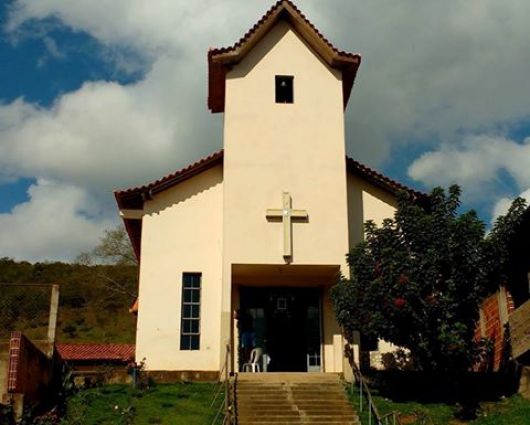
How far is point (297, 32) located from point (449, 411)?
536 inches

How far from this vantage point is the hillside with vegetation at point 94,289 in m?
50.6

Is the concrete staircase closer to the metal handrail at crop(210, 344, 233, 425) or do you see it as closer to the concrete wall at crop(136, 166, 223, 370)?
the metal handrail at crop(210, 344, 233, 425)

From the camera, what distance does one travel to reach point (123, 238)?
165 feet

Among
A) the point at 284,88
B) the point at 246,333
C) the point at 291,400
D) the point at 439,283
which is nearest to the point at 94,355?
the point at 246,333

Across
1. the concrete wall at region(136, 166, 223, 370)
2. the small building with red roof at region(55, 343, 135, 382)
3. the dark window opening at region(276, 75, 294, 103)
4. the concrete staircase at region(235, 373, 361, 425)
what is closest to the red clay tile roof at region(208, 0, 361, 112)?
the dark window opening at region(276, 75, 294, 103)

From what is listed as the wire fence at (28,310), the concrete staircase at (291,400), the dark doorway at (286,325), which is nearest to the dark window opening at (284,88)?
the dark doorway at (286,325)

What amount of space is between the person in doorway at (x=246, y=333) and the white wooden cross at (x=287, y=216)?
8.82 ft

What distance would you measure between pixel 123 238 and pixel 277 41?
29670 mm

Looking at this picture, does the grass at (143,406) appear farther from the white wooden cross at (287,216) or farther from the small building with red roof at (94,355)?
the small building with red roof at (94,355)

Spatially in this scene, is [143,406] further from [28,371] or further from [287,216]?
[287,216]

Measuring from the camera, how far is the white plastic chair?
21.3 metres

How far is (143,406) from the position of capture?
1764 centimetres

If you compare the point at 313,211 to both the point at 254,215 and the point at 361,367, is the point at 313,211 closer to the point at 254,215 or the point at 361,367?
the point at 254,215

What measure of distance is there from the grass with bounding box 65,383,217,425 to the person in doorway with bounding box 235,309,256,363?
220cm
